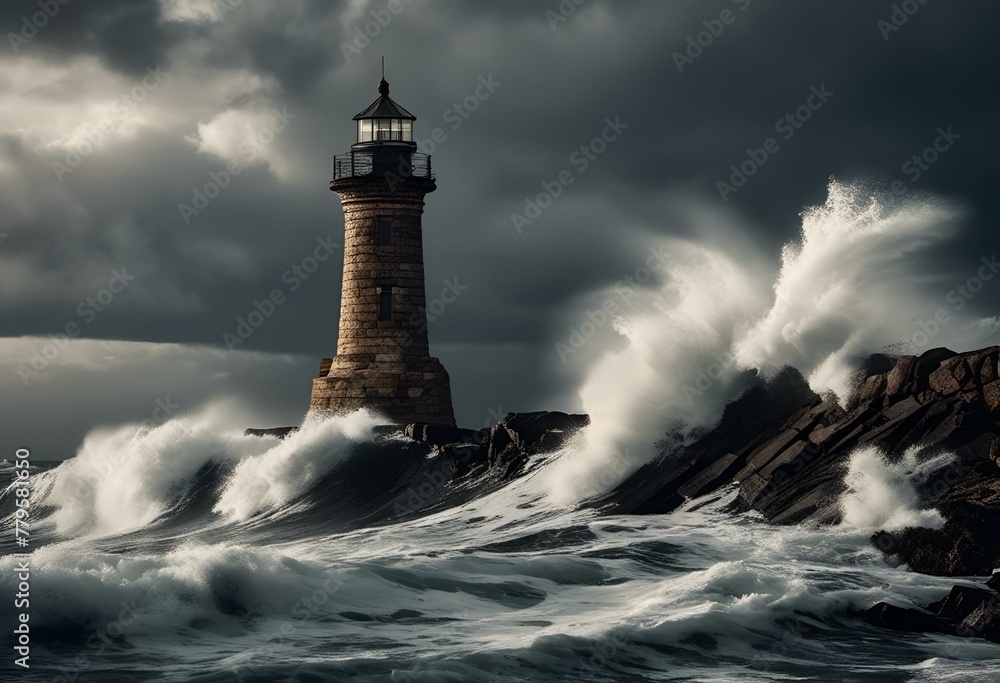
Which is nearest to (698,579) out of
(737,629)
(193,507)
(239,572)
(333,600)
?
(737,629)

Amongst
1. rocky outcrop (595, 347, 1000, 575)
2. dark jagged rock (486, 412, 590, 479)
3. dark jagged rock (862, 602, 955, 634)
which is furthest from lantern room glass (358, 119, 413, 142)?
dark jagged rock (862, 602, 955, 634)

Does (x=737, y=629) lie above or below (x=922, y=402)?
below

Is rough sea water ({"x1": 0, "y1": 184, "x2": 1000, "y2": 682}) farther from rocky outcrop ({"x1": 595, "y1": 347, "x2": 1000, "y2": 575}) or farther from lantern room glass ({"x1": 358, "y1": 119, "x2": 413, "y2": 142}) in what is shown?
lantern room glass ({"x1": 358, "y1": 119, "x2": 413, "y2": 142})

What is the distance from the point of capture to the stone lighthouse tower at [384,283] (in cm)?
2891

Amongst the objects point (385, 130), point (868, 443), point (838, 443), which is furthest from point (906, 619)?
point (385, 130)

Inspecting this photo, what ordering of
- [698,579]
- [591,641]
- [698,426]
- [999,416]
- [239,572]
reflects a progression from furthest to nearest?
[698,426]
[999,416]
[698,579]
[239,572]
[591,641]

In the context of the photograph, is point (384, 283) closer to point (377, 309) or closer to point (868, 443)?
point (377, 309)

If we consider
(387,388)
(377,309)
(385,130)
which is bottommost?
(387,388)

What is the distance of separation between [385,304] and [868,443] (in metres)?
14.1

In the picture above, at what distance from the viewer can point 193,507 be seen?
27828 millimetres

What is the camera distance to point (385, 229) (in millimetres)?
28984

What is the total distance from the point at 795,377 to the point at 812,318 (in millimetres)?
992

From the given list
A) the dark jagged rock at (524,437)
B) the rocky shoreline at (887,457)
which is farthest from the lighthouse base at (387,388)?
the rocky shoreline at (887,457)

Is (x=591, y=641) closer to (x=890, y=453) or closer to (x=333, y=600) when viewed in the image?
(x=333, y=600)
